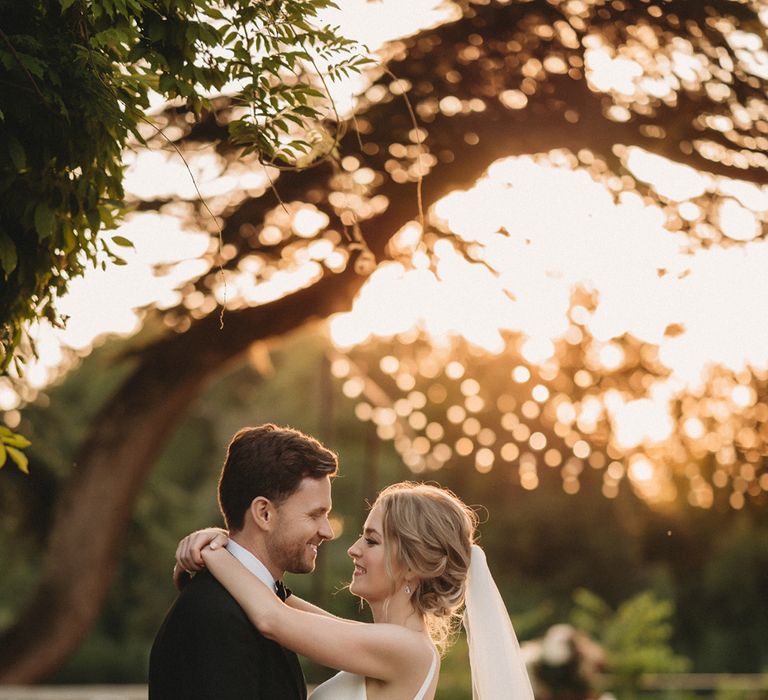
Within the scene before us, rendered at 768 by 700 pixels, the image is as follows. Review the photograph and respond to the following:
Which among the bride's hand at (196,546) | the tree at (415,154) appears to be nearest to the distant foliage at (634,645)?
the tree at (415,154)

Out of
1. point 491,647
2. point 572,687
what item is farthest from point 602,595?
point 491,647

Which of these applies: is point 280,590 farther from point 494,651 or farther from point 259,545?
point 494,651

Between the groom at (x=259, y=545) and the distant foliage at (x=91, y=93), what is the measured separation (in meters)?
0.90

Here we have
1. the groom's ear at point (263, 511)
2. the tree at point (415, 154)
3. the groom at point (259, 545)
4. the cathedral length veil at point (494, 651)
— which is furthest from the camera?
the tree at point (415, 154)

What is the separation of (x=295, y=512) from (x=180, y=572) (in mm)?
539

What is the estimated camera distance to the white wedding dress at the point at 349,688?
418 cm

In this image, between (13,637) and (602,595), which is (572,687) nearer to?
(13,637)

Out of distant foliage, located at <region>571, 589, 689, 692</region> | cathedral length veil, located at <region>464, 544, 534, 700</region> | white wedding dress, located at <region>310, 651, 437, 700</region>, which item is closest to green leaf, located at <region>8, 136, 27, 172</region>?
white wedding dress, located at <region>310, 651, 437, 700</region>

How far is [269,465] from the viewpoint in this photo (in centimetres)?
374

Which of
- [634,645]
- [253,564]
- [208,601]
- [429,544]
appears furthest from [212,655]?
[634,645]

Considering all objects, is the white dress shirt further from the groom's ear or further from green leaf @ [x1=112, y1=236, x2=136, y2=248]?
green leaf @ [x1=112, y1=236, x2=136, y2=248]

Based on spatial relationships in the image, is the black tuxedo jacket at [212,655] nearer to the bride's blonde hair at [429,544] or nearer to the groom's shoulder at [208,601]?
the groom's shoulder at [208,601]

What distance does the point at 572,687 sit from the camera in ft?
37.7

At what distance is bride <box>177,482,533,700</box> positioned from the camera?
3.88 m
